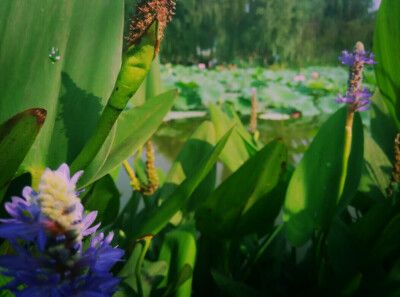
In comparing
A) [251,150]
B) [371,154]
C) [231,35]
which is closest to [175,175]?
[251,150]

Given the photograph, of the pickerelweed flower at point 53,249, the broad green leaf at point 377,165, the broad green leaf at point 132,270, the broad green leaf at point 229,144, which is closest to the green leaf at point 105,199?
the broad green leaf at point 132,270

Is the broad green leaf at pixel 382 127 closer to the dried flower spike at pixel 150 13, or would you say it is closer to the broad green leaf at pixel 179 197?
the broad green leaf at pixel 179 197

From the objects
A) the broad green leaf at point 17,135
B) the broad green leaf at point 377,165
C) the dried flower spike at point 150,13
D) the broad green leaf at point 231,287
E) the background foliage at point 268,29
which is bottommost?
the broad green leaf at point 231,287

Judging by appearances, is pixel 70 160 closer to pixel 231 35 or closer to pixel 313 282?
pixel 313 282

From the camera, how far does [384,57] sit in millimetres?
511

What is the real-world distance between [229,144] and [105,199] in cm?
24

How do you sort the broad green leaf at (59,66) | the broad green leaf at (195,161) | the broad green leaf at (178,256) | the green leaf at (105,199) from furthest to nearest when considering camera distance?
1. the broad green leaf at (195,161)
2. the green leaf at (105,199)
3. the broad green leaf at (178,256)
4. the broad green leaf at (59,66)

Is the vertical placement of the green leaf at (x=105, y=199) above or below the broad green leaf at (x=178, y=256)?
above

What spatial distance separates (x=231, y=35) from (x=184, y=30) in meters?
0.76

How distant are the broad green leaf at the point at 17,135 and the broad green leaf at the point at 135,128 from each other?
70 millimetres

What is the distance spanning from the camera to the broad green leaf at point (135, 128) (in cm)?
32

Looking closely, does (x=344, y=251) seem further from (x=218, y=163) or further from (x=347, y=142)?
(x=218, y=163)

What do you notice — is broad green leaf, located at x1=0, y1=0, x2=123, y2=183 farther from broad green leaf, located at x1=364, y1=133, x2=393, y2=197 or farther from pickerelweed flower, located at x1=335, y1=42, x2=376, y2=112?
broad green leaf, located at x1=364, y1=133, x2=393, y2=197

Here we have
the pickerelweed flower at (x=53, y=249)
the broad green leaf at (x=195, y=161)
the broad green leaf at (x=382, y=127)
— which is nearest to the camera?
the pickerelweed flower at (x=53, y=249)
